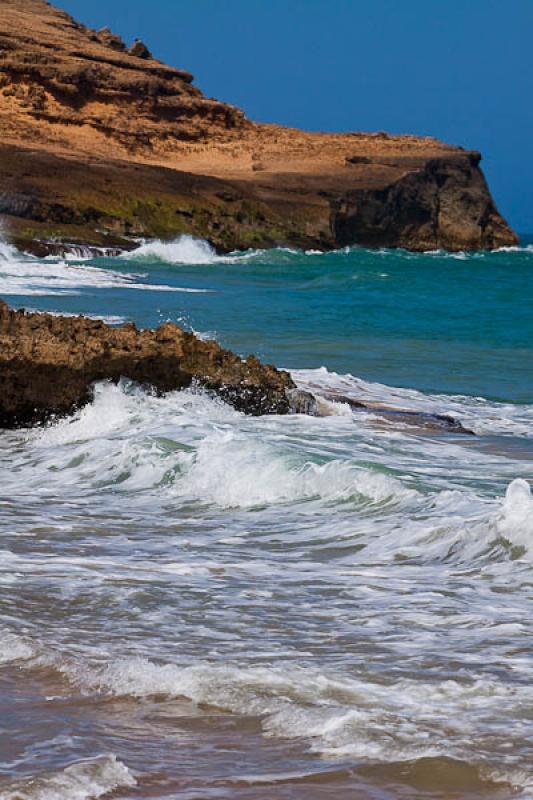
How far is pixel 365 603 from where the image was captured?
5137 millimetres

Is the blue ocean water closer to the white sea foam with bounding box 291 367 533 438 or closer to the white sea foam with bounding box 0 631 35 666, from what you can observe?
the white sea foam with bounding box 291 367 533 438

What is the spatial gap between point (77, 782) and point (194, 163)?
238 feet

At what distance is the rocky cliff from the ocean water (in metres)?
46.0

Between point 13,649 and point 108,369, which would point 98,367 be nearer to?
point 108,369

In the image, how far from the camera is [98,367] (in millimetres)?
9797

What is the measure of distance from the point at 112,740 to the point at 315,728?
22.6 inches

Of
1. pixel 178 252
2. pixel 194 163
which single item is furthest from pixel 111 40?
pixel 178 252

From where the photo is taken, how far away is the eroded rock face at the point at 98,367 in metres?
9.56

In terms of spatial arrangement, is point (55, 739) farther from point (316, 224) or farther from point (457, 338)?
point (316, 224)

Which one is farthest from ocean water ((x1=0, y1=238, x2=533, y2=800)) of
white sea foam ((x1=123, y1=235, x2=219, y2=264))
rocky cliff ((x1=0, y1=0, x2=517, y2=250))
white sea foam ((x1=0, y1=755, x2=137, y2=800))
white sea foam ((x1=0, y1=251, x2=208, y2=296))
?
rocky cliff ((x1=0, y1=0, x2=517, y2=250))

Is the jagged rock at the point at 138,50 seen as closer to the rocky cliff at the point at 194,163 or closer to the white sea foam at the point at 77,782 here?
the rocky cliff at the point at 194,163

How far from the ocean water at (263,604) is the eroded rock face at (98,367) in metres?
0.17

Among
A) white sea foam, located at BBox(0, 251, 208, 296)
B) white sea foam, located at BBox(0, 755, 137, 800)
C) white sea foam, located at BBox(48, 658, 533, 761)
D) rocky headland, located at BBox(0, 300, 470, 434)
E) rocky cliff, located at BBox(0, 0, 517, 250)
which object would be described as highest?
rocky cliff, located at BBox(0, 0, 517, 250)

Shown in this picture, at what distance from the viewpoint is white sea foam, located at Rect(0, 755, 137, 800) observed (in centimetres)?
319
